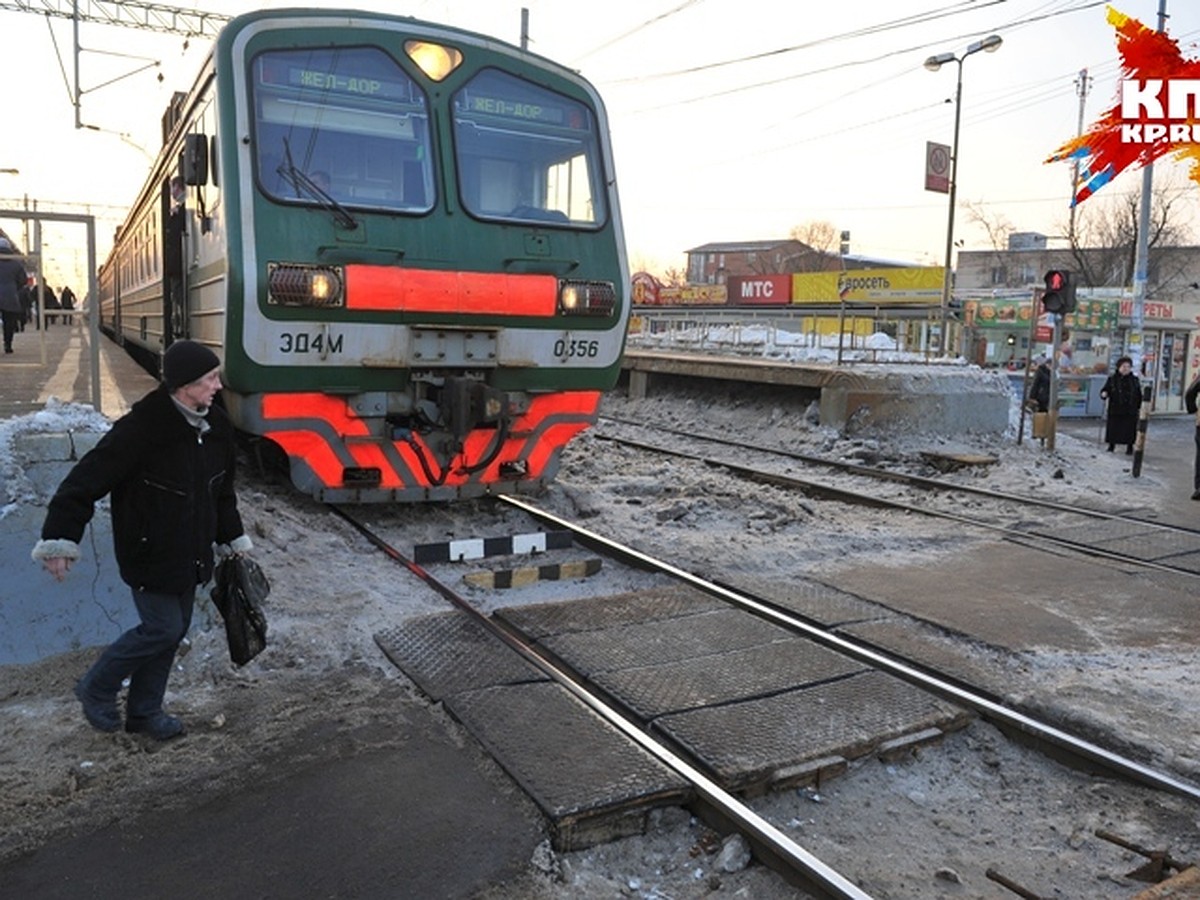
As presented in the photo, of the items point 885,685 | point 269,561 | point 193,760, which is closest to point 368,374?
point 269,561

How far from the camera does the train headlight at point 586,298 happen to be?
753cm

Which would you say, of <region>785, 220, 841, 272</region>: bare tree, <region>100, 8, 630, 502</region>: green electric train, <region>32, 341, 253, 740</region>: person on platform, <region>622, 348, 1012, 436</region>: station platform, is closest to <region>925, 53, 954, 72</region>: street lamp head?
<region>622, 348, 1012, 436</region>: station platform

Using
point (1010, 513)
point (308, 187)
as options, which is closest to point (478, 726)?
point (308, 187)

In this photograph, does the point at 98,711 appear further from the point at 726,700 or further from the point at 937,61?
the point at 937,61

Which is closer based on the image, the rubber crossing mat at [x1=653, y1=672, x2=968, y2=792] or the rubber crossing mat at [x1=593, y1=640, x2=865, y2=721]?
the rubber crossing mat at [x1=653, y1=672, x2=968, y2=792]

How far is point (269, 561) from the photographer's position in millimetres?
6309

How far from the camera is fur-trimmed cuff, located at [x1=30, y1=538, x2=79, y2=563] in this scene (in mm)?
3600

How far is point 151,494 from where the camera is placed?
3.85 m

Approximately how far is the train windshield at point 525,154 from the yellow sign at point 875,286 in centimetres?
3094

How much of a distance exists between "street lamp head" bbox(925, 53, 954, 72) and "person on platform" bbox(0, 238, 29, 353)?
17.0m

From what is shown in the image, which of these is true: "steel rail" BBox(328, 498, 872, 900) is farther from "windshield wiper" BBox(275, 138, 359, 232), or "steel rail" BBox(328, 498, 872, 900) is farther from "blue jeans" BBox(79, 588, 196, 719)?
"windshield wiper" BBox(275, 138, 359, 232)

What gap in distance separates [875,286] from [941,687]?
131 feet

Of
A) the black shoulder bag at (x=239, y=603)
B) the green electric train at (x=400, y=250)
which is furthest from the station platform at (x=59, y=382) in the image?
the black shoulder bag at (x=239, y=603)

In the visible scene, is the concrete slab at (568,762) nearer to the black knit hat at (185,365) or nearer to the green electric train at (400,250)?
the black knit hat at (185,365)
